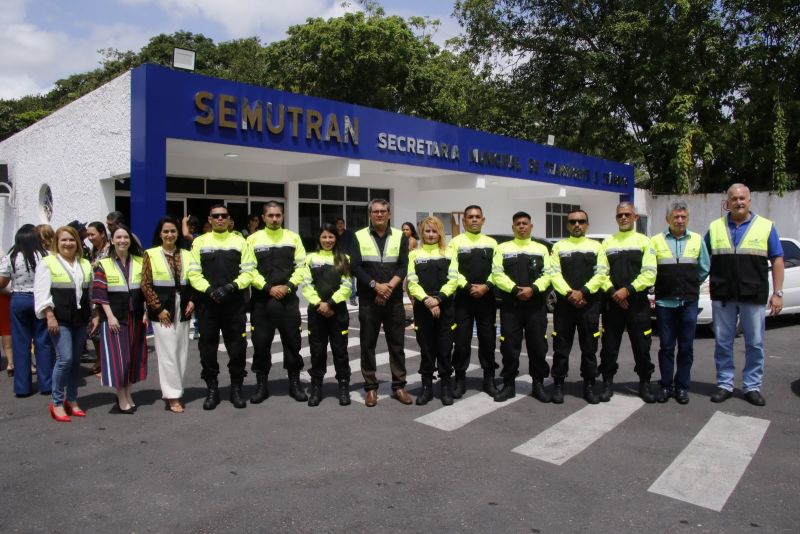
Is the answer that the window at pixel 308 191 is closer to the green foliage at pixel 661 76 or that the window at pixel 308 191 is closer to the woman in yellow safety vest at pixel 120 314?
the woman in yellow safety vest at pixel 120 314

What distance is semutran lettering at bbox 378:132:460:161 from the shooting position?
45.3ft

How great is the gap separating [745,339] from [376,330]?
3576mm

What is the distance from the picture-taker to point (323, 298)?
580cm

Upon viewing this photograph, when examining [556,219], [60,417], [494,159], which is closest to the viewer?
[60,417]

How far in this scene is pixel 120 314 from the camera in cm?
559

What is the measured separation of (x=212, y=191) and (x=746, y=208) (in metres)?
11.1

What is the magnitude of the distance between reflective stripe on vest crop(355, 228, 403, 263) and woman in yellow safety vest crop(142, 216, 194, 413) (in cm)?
161

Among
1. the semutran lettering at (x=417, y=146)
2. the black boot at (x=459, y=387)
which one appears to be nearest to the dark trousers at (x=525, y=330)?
the black boot at (x=459, y=387)

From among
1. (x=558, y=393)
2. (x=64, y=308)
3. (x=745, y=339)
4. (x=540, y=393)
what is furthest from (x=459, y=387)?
(x=64, y=308)

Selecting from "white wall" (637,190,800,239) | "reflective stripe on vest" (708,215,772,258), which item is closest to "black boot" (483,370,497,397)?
"reflective stripe on vest" (708,215,772,258)

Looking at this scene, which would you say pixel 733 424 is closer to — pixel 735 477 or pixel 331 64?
pixel 735 477

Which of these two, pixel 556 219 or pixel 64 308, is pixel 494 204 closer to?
pixel 556 219

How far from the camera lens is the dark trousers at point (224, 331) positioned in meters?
5.74

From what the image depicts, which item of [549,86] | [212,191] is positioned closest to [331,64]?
[549,86]
